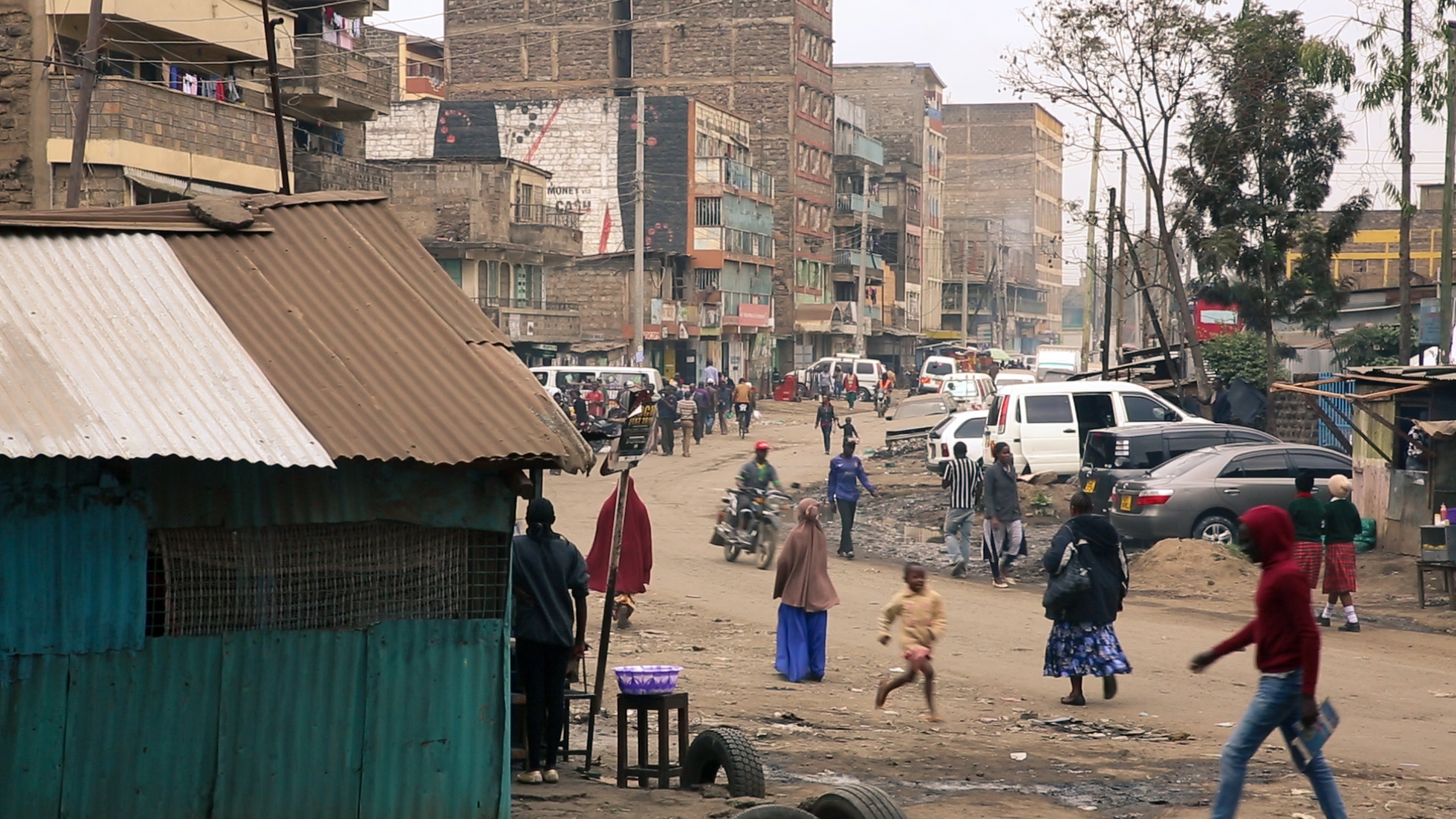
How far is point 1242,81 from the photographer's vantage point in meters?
32.2

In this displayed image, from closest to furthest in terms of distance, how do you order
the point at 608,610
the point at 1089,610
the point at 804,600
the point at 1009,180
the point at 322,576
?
the point at 322,576
the point at 608,610
the point at 1089,610
the point at 804,600
the point at 1009,180

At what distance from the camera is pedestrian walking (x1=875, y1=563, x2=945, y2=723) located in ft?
37.4

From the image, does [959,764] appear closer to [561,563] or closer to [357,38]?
[561,563]

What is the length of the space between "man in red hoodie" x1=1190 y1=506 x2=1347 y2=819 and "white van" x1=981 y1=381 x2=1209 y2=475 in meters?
20.0

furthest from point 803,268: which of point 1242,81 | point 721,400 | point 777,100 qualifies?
point 1242,81

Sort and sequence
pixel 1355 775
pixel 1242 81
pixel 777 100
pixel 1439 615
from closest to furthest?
pixel 1355 775 → pixel 1439 615 → pixel 1242 81 → pixel 777 100

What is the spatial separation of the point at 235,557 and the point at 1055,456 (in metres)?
22.1

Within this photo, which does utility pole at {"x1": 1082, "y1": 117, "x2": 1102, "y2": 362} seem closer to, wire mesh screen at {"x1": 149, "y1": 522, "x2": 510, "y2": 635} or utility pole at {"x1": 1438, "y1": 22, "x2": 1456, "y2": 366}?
utility pole at {"x1": 1438, "y1": 22, "x2": 1456, "y2": 366}

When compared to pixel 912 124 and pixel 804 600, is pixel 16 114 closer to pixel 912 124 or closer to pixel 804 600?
pixel 804 600

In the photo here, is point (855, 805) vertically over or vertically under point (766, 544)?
over

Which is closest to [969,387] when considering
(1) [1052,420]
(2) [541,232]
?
(2) [541,232]

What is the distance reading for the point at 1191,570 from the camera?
19.0m

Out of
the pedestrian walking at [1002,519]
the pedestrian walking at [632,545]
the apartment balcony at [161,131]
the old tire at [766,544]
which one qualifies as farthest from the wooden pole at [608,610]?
the apartment balcony at [161,131]

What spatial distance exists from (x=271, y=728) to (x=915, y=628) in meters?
5.80
